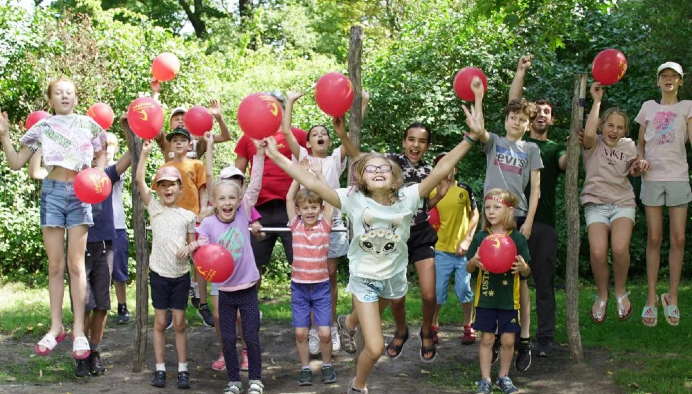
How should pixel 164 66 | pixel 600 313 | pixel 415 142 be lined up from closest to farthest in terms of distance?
pixel 415 142 → pixel 600 313 → pixel 164 66

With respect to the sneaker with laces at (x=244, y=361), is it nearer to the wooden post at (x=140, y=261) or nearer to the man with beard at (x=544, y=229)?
the wooden post at (x=140, y=261)

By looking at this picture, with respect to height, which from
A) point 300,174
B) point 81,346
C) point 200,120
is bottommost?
point 81,346

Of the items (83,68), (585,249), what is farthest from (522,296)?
(83,68)

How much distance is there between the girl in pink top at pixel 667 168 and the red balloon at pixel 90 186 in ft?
14.7

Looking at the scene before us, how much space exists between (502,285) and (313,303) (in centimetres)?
152

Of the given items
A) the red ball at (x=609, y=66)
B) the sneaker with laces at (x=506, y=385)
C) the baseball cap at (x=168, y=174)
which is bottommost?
the sneaker with laces at (x=506, y=385)

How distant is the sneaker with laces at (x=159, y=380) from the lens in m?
6.11

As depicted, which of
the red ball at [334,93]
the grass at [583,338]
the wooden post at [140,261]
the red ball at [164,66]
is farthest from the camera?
the red ball at [164,66]

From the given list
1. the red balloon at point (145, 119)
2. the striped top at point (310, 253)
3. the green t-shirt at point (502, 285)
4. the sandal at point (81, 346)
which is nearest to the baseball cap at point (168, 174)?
the red balloon at point (145, 119)

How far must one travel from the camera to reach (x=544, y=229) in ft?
21.7

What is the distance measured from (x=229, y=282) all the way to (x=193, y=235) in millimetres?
524

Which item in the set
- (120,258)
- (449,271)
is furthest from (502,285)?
(120,258)

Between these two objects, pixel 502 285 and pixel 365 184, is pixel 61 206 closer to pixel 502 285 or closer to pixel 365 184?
pixel 365 184

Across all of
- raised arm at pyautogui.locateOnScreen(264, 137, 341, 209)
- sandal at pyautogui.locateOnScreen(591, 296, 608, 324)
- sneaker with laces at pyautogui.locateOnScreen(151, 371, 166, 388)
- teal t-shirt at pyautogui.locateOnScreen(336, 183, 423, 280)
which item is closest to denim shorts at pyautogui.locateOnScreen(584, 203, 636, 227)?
sandal at pyautogui.locateOnScreen(591, 296, 608, 324)
